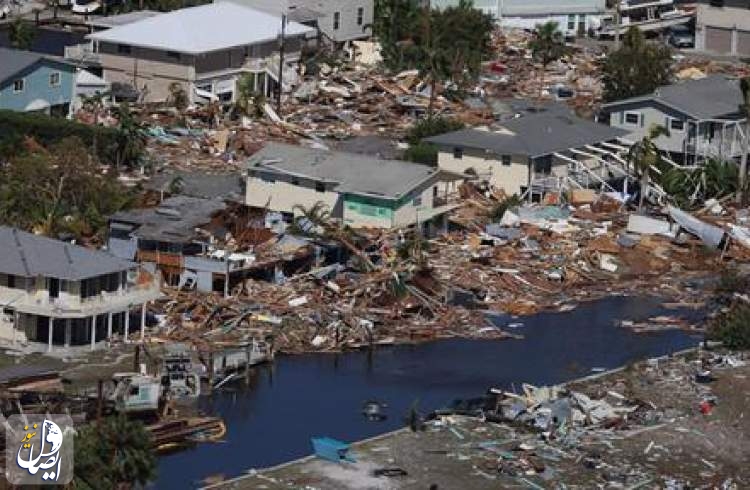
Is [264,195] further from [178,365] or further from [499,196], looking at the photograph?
[178,365]

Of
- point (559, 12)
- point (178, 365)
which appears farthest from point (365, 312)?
point (559, 12)

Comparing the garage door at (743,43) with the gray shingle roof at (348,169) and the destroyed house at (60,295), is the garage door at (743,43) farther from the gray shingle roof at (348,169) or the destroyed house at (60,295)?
the destroyed house at (60,295)

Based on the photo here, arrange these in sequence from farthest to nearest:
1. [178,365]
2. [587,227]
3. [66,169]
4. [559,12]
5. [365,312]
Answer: [559,12], [587,227], [66,169], [365,312], [178,365]

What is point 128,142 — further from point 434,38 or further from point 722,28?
point 722,28

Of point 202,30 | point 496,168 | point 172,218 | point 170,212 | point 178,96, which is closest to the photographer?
point 172,218

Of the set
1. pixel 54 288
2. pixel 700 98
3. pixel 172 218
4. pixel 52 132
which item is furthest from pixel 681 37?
pixel 54 288

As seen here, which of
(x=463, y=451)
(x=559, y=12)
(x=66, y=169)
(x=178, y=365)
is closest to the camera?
(x=463, y=451)
